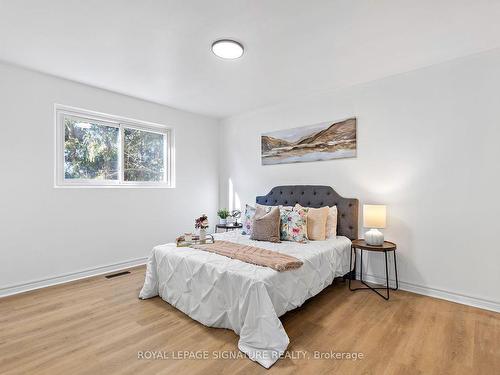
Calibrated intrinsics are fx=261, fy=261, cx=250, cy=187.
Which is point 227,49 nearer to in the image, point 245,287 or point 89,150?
point 245,287

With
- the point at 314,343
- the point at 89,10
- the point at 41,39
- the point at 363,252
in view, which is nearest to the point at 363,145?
the point at 363,252

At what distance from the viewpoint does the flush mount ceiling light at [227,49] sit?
230 cm

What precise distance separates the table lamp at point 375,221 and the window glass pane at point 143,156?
124 inches

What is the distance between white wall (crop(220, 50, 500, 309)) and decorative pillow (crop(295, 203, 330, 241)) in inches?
19.8

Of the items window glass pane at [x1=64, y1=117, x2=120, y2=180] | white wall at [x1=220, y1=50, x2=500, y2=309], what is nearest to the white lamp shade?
white wall at [x1=220, y1=50, x2=500, y2=309]

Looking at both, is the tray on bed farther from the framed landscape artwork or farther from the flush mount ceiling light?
the flush mount ceiling light

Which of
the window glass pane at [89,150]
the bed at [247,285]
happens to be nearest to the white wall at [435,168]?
the bed at [247,285]

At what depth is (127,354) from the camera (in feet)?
5.97

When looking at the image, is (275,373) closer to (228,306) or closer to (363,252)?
(228,306)

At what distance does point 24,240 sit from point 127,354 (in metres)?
2.03

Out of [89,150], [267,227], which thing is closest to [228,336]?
[267,227]

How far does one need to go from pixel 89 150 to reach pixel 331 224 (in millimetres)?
3316

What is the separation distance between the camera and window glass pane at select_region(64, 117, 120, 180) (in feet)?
10.9

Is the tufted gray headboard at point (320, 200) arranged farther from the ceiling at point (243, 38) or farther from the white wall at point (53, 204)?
the white wall at point (53, 204)
